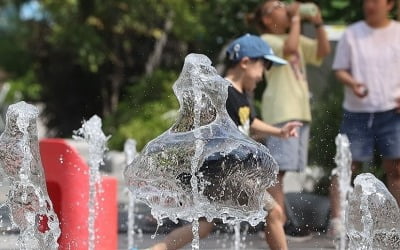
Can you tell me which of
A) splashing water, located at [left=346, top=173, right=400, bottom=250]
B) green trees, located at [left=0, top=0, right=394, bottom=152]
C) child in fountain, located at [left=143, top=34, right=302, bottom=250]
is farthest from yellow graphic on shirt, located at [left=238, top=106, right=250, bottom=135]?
green trees, located at [left=0, top=0, right=394, bottom=152]

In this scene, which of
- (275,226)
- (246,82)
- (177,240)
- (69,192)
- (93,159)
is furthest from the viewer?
(93,159)

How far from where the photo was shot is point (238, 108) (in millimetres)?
4805

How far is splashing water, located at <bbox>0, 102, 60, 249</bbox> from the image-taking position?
4008 millimetres

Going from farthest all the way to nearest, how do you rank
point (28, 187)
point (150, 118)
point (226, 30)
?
1. point (150, 118)
2. point (226, 30)
3. point (28, 187)

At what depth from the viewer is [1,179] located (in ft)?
13.5

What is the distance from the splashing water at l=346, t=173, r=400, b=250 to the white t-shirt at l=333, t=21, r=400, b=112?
166 cm

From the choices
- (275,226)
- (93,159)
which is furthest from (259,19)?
(275,226)

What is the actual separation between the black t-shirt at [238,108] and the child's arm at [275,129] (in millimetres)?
47

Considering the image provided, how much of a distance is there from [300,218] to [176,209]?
2260 mm

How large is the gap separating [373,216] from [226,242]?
1809 mm

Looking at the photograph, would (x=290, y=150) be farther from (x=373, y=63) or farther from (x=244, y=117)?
(x=244, y=117)

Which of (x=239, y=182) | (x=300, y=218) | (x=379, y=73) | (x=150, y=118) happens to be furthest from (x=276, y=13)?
(x=150, y=118)

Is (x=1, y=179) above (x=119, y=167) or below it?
above

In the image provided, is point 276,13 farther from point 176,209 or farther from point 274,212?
point 176,209
